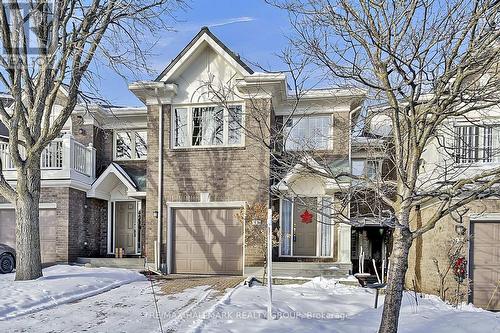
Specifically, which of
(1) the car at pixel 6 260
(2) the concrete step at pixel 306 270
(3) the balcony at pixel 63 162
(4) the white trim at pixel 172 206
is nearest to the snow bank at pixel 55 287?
(4) the white trim at pixel 172 206

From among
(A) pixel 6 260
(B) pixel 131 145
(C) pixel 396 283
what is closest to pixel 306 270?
(C) pixel 396 283

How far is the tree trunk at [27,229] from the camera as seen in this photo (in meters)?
9.24

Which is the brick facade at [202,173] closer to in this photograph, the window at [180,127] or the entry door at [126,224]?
the window at [180,127]

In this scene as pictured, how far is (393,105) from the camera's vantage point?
536cm

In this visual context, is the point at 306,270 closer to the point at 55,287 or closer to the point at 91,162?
the point at 55,287

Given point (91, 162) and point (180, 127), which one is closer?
point (180, 127)

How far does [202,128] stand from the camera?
12.8m

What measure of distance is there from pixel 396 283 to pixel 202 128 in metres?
8.78

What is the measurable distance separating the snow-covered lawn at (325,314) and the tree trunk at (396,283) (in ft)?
3.21

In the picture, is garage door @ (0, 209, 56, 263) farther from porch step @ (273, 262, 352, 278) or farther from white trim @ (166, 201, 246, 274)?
porch step @ (273, 262, 352, 278)

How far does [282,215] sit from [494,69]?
29.3 feet

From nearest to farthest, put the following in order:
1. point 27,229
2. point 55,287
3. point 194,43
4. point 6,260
A: point 55,287 → point 27,229 → point 6,260 → point 194,43

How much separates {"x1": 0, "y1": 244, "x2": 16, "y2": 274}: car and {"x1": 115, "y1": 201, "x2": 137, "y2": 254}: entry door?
385 cm

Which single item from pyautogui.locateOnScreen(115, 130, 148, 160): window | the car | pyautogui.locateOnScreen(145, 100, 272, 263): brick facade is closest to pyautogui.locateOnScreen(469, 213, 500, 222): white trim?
pyautogui.locateOnScreen(145, 100, 272, 263): brick facade
